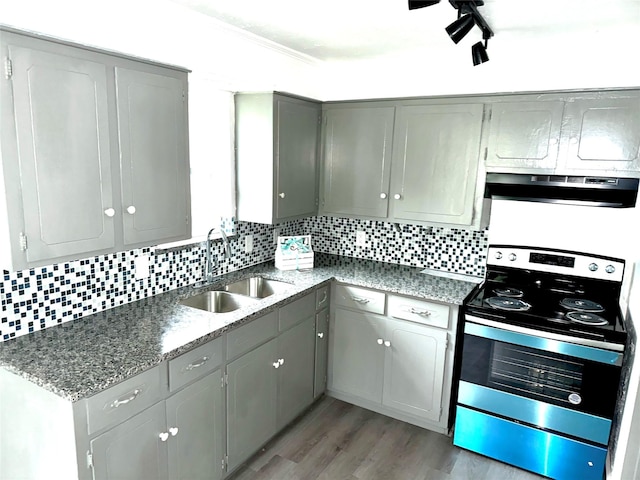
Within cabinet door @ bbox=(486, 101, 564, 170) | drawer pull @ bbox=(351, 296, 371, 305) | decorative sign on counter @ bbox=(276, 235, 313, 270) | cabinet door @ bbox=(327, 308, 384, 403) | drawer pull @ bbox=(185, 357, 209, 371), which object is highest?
cabinet door @ bbox=(486, 101, 564, 170)

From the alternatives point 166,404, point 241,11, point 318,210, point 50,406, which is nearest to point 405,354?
point 318,210

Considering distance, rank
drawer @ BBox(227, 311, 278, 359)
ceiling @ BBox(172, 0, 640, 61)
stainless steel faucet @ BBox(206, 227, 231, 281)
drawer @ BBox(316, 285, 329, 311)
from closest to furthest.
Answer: ceiling @ BBox(172, 0, 640, 61) < drawer @ BBox(227, 311, 278, 359) < stainless steel faucet @ BBox(206, 227, 231, 281) < drawer @ BBox(316, 285, 329, 311)

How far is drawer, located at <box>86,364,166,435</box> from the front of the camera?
152 centimetres

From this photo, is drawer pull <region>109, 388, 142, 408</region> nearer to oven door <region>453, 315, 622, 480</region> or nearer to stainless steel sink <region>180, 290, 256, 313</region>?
stainless steel sink <region>180, 290, 256, 313</region>

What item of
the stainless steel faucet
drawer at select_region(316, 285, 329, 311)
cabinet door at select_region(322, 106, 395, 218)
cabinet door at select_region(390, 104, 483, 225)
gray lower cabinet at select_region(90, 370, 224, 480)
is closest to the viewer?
gray lower cabinet at select_region(90, 370, 224, 480)

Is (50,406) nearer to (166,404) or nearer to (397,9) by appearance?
(166,404)

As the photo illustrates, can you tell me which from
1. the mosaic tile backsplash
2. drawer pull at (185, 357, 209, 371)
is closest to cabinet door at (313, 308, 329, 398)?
the mosaic tile backsplash

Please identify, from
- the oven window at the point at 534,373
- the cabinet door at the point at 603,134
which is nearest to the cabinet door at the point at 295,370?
the oven window at the point at 534,373

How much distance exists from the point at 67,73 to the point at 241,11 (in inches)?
36.9

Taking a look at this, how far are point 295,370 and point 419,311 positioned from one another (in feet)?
2.82

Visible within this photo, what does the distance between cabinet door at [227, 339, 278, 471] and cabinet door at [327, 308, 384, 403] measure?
0.65 metres

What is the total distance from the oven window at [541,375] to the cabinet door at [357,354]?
0.57m

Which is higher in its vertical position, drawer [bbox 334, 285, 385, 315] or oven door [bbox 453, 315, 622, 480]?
drawer [bbox 334, 285, 385, 315]

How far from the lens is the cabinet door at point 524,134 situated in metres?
2.50
